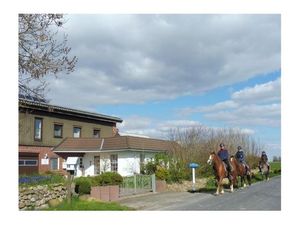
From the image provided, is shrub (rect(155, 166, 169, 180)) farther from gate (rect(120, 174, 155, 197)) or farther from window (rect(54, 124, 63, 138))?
window (rect(54, 124, 63, 138))

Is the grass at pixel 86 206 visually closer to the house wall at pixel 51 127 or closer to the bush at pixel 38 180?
the bush at pixel 38 180

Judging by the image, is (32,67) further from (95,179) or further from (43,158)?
(43,158)

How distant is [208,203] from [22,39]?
8812 mm

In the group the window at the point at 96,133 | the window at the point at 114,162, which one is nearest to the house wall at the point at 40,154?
the window at the point at 114,162

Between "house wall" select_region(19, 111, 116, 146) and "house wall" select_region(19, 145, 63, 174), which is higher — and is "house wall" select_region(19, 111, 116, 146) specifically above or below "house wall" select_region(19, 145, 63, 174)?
above

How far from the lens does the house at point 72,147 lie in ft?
107

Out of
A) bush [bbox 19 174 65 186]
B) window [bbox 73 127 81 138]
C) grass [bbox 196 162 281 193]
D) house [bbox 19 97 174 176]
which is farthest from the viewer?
window [bbox 73 127 81 138]

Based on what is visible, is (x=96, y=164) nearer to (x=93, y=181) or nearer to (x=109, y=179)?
(x=109, y=179)

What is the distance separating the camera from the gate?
20886 mm

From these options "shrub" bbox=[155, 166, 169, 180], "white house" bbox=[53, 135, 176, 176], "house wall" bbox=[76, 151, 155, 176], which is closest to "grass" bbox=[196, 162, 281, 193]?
"shrub" bbox=[155, 166, 169, 180]

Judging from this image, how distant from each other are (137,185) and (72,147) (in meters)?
15.9

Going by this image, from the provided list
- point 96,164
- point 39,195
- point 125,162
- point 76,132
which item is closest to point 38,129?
point 76,132

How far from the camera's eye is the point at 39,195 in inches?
652

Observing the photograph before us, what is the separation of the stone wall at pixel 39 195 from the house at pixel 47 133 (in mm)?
15304
